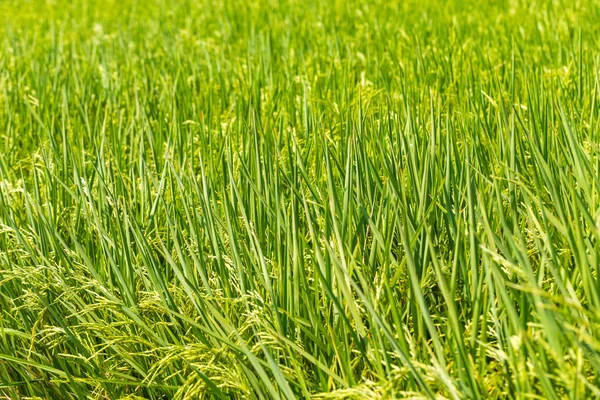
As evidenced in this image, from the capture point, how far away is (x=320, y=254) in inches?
49.9

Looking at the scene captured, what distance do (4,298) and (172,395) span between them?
0.49m

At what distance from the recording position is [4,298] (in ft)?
5.45

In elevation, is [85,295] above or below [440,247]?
below

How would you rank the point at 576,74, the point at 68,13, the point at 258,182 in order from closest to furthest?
the point at 258,182 < the point at 576,74 < the point at 68,13

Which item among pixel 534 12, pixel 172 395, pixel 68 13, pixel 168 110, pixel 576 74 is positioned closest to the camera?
pixel 172 395

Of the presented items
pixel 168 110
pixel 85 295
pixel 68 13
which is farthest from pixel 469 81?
pixel 68 13

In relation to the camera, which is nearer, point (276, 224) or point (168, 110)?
point (276, 224)

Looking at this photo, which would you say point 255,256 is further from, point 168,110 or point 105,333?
point 168,110

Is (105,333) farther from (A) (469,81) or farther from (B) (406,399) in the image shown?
(A) (469,81)

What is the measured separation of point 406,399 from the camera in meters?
1.08

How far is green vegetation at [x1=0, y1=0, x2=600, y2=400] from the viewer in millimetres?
1136

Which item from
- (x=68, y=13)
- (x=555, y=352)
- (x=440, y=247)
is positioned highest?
(x=555, y=352)

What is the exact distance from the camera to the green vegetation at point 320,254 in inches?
44.7

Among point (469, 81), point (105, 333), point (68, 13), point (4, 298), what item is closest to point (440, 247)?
point (105, 333)
